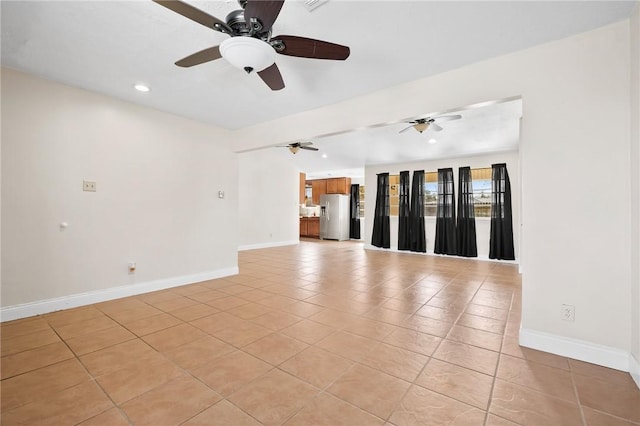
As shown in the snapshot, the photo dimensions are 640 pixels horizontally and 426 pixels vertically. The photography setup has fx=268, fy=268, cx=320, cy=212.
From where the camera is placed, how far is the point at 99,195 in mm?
3250

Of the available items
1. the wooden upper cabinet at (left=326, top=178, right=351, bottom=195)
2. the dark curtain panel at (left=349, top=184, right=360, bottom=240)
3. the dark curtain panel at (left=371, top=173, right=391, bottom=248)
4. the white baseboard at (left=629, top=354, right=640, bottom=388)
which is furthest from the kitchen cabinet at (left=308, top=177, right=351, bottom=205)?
the white baseboard at (left=629, top=354, right=640, bottom=388)

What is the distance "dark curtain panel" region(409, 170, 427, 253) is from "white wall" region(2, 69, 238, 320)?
16.2ft

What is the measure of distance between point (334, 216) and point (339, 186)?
1.13 m

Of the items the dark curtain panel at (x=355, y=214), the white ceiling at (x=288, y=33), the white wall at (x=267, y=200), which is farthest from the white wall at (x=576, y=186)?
the dark curtain panel at (x=355, y=214)

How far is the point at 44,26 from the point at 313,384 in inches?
126

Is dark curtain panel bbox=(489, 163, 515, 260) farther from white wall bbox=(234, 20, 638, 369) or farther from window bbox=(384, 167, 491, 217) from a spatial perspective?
white wall bbox=(234, 20, 638, 369)

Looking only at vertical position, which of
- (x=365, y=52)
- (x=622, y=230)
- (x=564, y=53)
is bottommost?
(x=622, y=230)

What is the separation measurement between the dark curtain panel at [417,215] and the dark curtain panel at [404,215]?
12cm

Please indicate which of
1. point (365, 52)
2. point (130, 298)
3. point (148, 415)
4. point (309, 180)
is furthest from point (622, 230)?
point (309, 180)

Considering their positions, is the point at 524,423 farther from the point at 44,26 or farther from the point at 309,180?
the point at 309,180

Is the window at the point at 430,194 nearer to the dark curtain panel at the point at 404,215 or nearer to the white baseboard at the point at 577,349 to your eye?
the dark curtain panel at the point at 404,215

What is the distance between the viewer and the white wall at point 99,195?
8.95ft

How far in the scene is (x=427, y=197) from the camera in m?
7.12

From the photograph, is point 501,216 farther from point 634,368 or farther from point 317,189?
point 317,189
